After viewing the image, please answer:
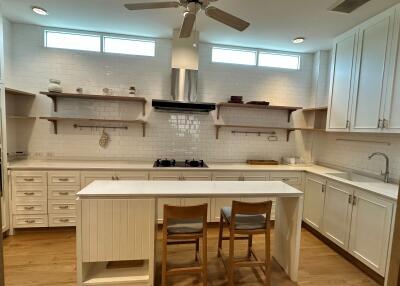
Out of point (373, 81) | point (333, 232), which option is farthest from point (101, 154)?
point (373, 81)

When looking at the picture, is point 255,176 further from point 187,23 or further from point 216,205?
point 187,23

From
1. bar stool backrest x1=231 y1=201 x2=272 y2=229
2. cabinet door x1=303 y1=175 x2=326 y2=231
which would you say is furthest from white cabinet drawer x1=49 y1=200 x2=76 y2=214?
cabinet door x1=303 y1=175 x2=326 y2=231

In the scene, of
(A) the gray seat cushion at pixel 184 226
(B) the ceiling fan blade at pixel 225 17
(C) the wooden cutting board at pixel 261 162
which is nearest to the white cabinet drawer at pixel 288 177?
(C) the wooden cutting board at pixel 261 162

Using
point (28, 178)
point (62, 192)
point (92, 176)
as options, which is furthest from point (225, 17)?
point (28, 178)

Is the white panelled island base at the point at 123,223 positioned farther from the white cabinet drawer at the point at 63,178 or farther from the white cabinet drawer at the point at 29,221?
the white cabinet drawer at the point at 29,221

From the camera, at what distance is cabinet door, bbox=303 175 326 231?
3.33 meters

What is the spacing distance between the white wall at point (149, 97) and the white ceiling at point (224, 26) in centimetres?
41

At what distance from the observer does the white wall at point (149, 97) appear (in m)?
3.63

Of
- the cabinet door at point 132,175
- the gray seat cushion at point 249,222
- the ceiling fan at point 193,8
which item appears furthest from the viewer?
the cabinet door at point 132,175

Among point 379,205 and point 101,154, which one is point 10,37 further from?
point 379,205

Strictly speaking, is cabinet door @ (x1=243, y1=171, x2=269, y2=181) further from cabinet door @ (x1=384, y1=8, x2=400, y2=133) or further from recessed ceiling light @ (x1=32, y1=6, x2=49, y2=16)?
recessed ceiling light @ (x1=32, y1=6, x2=49, y2=16)

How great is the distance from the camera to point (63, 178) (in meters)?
3.25

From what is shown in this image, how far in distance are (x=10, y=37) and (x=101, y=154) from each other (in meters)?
2.14

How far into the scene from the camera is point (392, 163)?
2.94 metres
